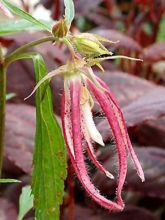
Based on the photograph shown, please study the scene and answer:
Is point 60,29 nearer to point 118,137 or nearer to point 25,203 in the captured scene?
point 118,137

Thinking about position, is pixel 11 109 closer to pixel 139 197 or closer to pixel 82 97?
pixel 139 197

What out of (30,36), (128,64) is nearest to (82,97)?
(30,36)

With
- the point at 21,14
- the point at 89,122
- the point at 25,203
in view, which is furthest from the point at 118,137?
the point at 25,203

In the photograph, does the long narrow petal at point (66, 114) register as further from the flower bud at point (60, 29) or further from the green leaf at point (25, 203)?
the green leaf at point (25, 203)

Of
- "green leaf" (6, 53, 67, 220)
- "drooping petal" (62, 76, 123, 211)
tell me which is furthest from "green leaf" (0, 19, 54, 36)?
"drooping petal" (62, 76, 123, 211)

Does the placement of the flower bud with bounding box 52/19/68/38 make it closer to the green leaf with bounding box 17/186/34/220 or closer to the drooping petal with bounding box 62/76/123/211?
the drooping petal with bounding box 62/76/123/211
